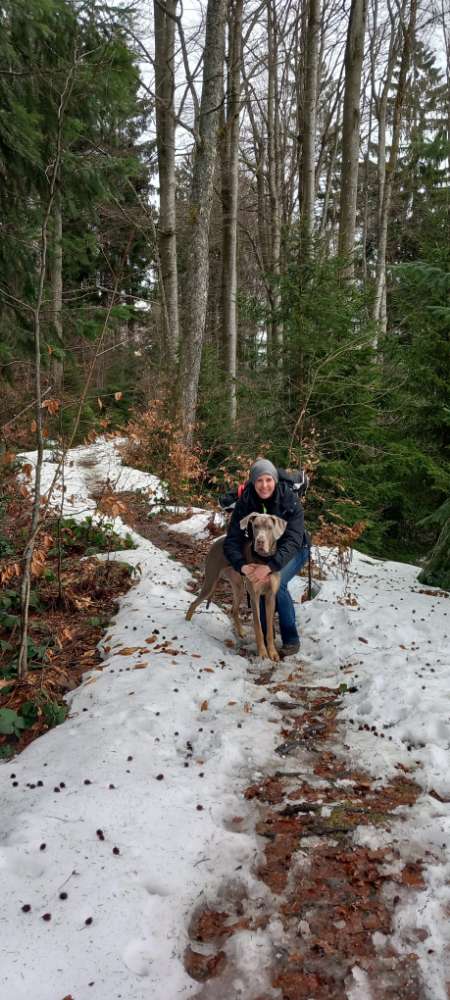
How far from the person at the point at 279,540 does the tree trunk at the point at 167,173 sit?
828 centimetres

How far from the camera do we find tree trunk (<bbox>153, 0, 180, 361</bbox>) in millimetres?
12852

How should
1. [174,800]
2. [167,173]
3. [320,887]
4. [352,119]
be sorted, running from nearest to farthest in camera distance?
[320,887] → [174,800] → [352,119] → [167,173]

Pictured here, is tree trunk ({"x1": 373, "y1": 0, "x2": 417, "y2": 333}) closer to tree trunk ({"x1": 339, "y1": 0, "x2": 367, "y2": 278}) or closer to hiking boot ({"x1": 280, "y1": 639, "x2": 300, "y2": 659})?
tree trunk ({"x1": 339, "y1": 0, "x2": 367, "y2": 278})

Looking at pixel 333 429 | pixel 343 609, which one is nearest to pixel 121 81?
pixel 333 429

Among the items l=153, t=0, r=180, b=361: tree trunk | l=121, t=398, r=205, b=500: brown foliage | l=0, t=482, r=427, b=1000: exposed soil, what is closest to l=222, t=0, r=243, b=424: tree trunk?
l=153, t=0, r=180, b=361: tree trunk

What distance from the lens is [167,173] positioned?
42.3ft

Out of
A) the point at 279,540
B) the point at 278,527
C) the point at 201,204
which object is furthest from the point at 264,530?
the point at 201,204

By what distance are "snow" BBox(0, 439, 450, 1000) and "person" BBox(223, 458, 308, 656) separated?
41 cm

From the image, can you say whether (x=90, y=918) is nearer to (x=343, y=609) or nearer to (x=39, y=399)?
(x=39, y=399)

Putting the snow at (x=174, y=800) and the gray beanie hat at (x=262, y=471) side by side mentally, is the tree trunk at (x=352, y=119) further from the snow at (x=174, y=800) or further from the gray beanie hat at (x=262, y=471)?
the snow at (x=174, y=800)

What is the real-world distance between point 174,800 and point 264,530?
2305 mm

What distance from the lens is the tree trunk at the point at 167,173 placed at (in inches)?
506

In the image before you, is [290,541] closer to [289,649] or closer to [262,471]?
[262,471]

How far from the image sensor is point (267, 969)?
2143 mm
